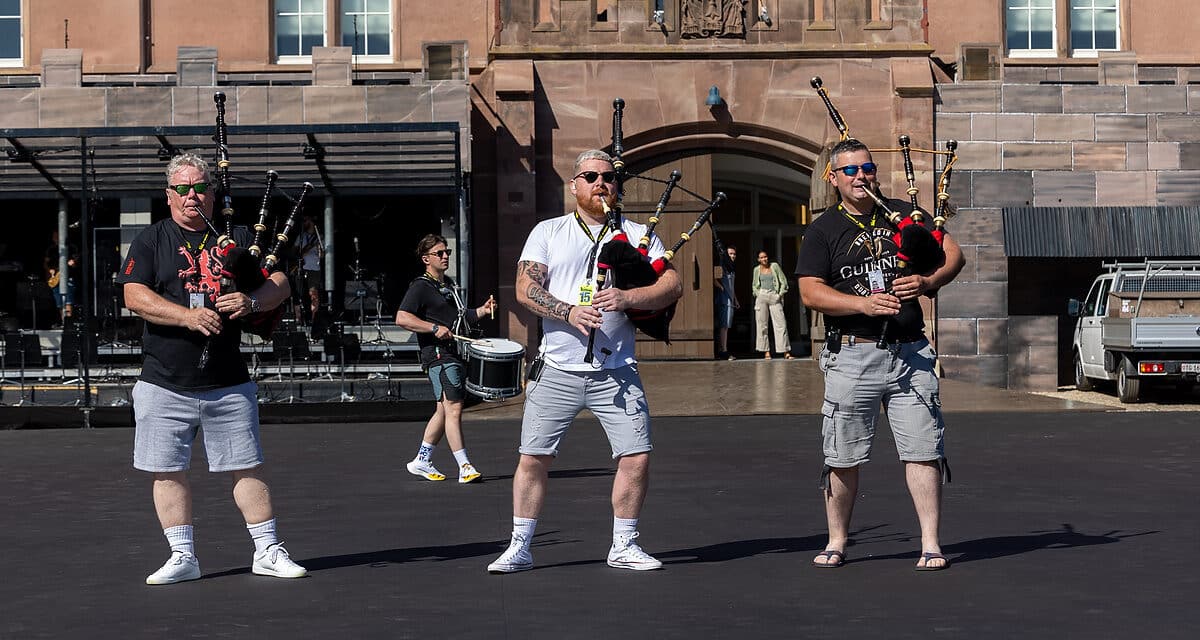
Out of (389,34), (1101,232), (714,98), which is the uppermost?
(389,34)

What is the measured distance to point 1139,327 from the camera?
2188cm

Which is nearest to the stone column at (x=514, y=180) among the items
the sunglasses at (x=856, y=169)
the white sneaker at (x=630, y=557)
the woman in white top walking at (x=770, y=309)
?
the woman in white top walking at (x=770, y=309)

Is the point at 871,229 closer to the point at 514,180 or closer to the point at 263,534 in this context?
the point at 263,534

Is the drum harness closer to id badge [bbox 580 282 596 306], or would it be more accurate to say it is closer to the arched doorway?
id badge [bbox 580 282 596 306]

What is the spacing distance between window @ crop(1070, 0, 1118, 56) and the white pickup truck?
5712mm

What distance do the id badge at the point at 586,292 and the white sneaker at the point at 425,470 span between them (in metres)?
4.76

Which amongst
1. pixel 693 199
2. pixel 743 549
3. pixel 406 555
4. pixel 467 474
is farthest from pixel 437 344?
pixel 693 199

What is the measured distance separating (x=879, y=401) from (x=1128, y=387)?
14.7m

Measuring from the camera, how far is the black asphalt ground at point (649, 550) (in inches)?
279

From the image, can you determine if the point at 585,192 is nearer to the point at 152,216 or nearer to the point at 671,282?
the point at 671,282

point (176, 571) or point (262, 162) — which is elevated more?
point (262, 162)

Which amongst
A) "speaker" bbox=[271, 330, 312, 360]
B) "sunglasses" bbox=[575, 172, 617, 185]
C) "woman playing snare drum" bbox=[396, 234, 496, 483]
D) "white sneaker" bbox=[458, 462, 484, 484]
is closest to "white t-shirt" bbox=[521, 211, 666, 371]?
"sunglasses" bbox=[575, 172, 617, 185]

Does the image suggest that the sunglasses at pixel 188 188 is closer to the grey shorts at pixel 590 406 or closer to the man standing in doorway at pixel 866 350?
the grey shorts at pixel 590 406

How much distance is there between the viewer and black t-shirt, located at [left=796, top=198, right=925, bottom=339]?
828 cm
